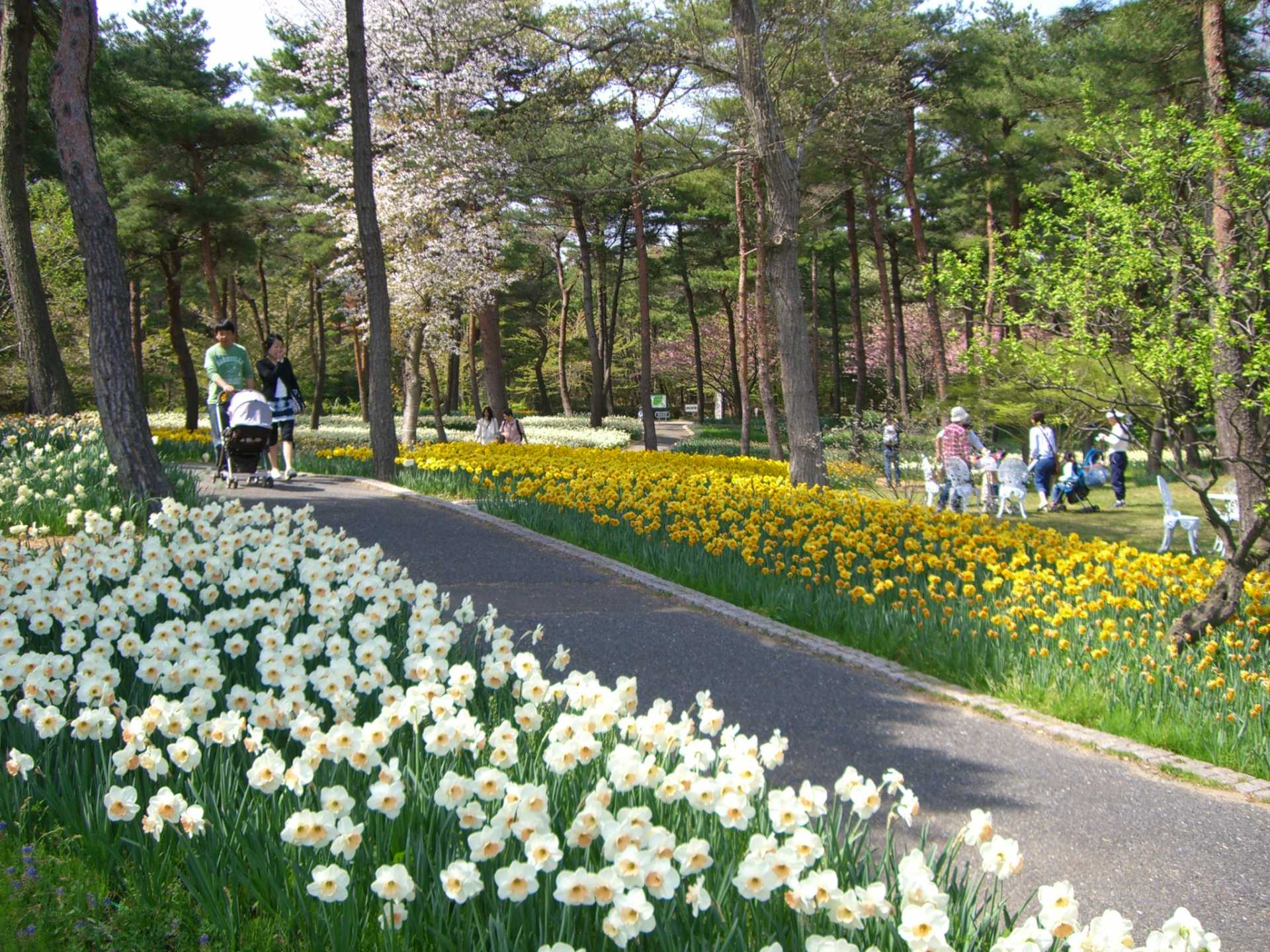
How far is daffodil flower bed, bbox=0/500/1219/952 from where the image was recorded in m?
2.01

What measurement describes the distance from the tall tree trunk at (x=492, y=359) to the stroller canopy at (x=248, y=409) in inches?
528

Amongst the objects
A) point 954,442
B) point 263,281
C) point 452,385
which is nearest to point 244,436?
point 954,442

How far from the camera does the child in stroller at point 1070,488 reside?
1595 cm

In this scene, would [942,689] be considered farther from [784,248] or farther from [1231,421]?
[784,248]

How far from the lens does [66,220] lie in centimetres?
2384

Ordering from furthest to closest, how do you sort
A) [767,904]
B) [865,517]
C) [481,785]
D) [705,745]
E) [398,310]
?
[398,310], [865,517], [705,745], [481,785], [767,904]

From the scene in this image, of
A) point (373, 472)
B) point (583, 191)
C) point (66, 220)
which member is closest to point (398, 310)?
point (66, 220)

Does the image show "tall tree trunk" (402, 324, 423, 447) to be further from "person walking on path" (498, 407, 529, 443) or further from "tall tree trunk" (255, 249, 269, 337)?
"tall tree trunk" (255, 249, 269, 337)

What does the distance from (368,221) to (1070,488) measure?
1155cm

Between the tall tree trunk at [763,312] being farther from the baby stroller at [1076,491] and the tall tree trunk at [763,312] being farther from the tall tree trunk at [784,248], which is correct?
the tall tree trunk at [784,248]

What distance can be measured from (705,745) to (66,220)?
26.4m

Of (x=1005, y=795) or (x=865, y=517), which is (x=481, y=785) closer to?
(x=1005, y=795)

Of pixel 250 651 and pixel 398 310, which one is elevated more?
pixel 398 310

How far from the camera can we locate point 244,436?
35.2 ft
